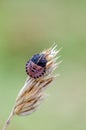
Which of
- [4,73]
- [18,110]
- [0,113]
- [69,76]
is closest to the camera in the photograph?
[18,110]

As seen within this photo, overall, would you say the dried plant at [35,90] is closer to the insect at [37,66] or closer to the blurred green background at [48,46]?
the insect at [37,66]

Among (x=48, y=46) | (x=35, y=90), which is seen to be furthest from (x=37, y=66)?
(x=48, y=46)

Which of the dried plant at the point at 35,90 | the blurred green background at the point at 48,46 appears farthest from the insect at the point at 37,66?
the blurred green background at the point at 48,46

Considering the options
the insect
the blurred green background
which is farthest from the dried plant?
the blurred green background

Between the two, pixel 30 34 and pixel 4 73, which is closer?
pixel 4 73

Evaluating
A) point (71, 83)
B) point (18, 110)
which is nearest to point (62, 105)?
point (71, 83)

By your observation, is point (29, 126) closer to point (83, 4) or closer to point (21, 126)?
point (21, 126)

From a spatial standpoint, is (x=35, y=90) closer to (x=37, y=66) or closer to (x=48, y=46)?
(x=37, y=66)
